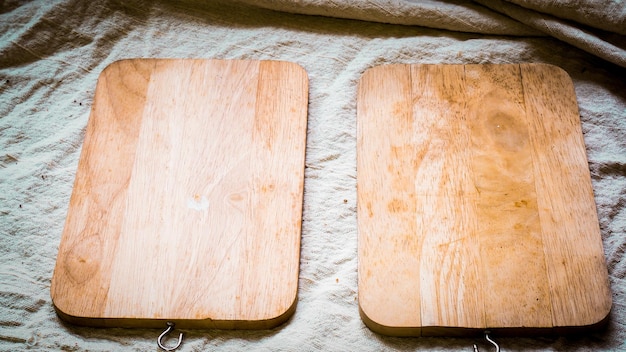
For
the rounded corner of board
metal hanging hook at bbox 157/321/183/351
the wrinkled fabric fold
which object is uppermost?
the wrinkled fabric fold

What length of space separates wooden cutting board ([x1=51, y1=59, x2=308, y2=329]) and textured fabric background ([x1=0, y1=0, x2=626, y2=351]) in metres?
0.04

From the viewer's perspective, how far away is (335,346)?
0.73 m

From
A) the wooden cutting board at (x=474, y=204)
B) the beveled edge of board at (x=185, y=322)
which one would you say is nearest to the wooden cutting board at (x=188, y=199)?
the beveled edge of board at (x=185, y=322)

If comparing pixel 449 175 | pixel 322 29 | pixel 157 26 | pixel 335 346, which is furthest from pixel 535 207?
pixel 157 26

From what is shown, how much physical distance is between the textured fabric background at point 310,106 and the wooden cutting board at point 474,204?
4 cm

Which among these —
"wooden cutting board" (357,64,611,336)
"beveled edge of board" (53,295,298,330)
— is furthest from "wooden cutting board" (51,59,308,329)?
"wooden cutting board" (357,64,611,336)

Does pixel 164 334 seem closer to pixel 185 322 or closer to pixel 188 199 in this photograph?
pixel 185 322

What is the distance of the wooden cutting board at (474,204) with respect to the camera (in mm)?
717

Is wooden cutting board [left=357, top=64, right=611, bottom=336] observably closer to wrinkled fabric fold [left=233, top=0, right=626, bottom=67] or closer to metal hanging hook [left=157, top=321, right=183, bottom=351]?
wrinkled fabric fold [left=233, top=0, right=626, bottom=67]

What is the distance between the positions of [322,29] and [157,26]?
0.93 feet

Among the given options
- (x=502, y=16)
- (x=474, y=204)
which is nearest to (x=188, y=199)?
(x=474, y=204)

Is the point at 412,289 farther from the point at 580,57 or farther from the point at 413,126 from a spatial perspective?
the point at 580,57

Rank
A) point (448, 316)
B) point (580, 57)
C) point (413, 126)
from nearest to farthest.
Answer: point (448, 316), point (413, 126), point (580, 57)

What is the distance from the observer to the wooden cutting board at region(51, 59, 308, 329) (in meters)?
0.73
